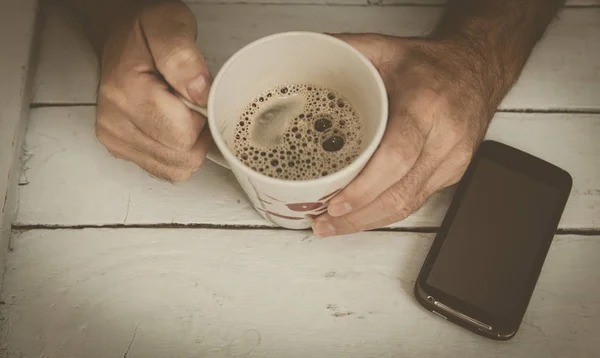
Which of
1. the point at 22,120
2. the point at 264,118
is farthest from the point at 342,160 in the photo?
the point at 22,120

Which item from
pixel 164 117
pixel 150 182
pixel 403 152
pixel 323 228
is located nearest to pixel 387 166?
pixel 403 152

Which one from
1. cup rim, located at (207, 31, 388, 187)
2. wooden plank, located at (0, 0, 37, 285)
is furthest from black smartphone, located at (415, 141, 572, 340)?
Answer: wooden plank, located at (0, 0, 37, 285)

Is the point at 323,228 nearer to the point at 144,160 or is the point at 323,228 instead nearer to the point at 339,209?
the point at 339,209

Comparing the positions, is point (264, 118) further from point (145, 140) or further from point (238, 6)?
point (238, 6)

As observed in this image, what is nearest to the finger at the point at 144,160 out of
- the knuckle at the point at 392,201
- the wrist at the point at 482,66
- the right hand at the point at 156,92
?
the right hand at the point at 156,92

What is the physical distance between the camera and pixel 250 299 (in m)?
0.64

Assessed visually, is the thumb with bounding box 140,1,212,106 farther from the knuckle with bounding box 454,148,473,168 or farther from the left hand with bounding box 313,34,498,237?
the knuckle with bounding box 454,148,473,168

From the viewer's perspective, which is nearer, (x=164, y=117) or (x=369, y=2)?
(x=164, y=117)

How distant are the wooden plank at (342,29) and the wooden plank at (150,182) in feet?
0.10

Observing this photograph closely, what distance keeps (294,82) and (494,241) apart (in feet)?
1.02

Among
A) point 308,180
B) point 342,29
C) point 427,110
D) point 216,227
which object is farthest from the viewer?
point 342,29

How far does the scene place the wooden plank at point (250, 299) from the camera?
0.62 metres

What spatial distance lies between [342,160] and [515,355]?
12.2 inches

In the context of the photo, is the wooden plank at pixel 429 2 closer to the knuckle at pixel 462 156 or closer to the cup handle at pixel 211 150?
the knuckle at pixel 462 156
